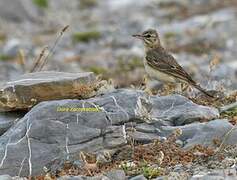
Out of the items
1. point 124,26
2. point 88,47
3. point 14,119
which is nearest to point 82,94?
point 14,119

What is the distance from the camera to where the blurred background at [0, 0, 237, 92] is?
20797 mm

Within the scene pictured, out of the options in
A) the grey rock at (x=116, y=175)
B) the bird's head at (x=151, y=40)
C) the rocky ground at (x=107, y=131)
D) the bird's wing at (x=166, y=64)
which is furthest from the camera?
the bird's head at (x=151, y=40)

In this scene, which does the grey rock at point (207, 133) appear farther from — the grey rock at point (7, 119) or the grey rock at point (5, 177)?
the grey rock at point (5, 177)

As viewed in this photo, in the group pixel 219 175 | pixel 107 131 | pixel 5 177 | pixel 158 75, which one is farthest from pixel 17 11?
pixel 219 175

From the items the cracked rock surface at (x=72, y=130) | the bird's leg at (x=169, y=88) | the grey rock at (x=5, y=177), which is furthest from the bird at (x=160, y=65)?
the grey rock at (x=5, y=177)

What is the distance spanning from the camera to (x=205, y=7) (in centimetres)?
2797

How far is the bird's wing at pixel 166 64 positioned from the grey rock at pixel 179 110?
1.60 metres

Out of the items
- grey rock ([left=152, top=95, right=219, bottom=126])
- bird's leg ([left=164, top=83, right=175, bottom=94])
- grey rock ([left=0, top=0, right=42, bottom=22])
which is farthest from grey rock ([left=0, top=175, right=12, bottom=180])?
grey rock ([left=0, top=0, right=42, bottom=22])

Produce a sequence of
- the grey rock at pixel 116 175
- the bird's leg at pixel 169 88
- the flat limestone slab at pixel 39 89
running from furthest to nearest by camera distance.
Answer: the bird's leg at pixel 169 88, the flat limestone slab at pixel 39 89, the grey rock at pixel 116 175

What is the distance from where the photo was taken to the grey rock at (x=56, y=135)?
9.47m

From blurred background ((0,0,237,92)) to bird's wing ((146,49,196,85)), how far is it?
13.2 feet

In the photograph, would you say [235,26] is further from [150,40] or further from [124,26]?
[150,40]

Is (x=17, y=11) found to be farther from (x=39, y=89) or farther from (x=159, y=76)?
(x=39, y=89)

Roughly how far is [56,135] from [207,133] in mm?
1753
